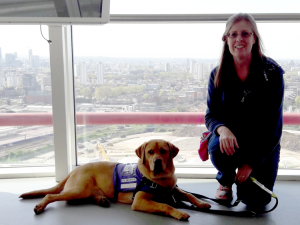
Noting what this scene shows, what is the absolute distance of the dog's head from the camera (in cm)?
217

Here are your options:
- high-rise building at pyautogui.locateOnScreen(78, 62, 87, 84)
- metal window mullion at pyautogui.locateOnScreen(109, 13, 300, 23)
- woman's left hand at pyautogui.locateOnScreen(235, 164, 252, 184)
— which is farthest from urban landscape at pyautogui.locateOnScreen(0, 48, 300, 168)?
woman's left hand at pyautogui.locateOnScreen(235, 164, 252, 184)

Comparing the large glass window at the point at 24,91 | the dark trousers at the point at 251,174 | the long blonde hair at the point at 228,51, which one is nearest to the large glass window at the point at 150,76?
the large glass window at the point at 24,91

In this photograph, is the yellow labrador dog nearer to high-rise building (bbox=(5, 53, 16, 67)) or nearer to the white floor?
the white floor

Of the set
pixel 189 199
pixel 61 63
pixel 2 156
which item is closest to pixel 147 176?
pixel 189 199

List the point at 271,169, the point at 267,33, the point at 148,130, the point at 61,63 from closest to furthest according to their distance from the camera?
the point at 271,169, the point at 61,63, the point at 267,33, the point at 148,130

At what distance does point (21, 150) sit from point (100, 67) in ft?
3.73

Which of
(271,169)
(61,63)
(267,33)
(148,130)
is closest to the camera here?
(271,169)

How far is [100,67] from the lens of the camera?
9.88 feet

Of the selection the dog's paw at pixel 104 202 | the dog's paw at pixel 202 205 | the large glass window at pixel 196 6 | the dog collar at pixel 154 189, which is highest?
the large glass window at pixel 196 6

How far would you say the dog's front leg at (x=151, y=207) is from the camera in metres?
1.97

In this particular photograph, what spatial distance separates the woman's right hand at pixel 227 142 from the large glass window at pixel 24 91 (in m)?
1.72

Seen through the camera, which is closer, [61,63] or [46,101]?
[61,63]

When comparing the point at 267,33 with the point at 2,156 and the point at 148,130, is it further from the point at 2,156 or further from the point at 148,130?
the point at 2,156

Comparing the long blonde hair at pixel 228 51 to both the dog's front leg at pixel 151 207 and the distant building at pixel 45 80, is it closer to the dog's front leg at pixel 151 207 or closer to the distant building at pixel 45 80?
the dog's front leg at pixel 151 207
